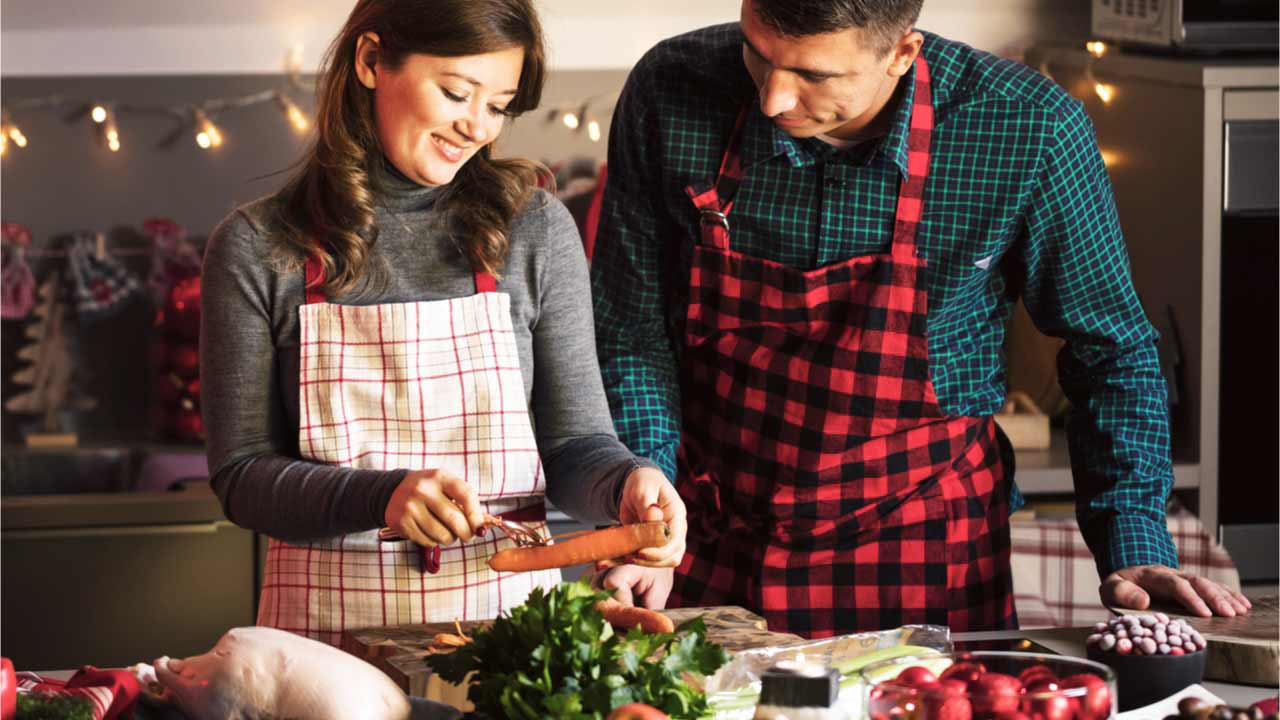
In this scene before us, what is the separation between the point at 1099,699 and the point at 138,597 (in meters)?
2.25

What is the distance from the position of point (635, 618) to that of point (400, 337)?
51 cm

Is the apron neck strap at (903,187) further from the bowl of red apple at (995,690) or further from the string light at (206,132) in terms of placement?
the string light at (206,132)

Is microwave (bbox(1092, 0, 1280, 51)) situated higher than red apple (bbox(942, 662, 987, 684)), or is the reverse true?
microwave (bbox(1092, 0, 1280, 51))

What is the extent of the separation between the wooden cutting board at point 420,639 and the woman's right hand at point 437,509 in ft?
0.30

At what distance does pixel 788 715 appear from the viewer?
2.99 feet

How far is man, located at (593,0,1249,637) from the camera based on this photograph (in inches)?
64.9

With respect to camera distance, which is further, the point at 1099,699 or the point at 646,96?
the point at 646,96

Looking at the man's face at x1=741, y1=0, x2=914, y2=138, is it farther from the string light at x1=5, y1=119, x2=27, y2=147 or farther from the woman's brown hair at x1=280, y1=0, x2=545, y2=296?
the string light at x1=5, y1=119, x2=27, y2=147

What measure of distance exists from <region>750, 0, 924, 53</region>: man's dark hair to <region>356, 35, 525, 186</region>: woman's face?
0.88 feet

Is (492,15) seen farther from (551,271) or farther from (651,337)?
(651,337)

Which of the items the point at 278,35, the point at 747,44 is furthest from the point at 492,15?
the point at 278,35

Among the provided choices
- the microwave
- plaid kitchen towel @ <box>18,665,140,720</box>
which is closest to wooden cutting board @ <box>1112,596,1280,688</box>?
plaid kitchen towel @ <box>18,665,140,720</box>

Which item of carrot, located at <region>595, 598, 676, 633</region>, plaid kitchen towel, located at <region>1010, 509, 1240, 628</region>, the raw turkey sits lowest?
plaid kitchen towel, located at <region>1010, 509, 1240, 628</region>

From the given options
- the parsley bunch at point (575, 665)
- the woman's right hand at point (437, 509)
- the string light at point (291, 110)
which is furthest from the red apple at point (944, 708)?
the string light at point (291, 110)
